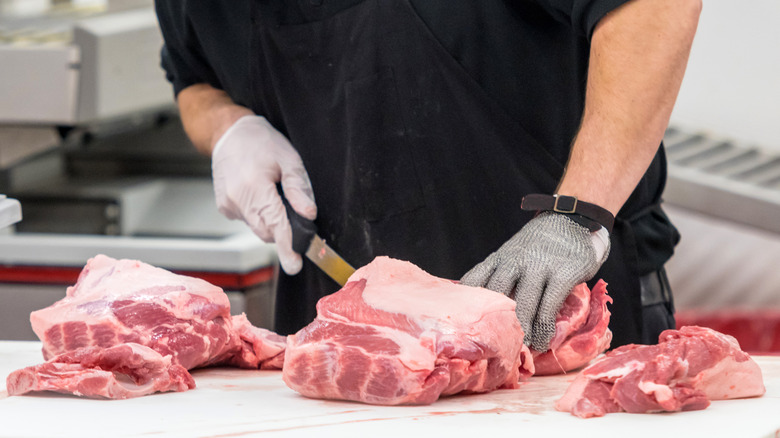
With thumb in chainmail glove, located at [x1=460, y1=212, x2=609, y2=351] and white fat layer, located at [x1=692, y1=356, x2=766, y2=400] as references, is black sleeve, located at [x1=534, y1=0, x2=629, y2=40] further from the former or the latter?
white fat layer, located at [x1=692, y1=356, x2=766, y2=400]

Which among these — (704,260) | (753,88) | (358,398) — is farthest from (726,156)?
(358,398)

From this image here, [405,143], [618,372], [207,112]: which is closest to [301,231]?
[405,143]

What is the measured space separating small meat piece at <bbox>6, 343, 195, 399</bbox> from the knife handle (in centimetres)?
63

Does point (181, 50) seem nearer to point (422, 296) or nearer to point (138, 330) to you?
point (138, 330)

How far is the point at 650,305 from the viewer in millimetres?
2066

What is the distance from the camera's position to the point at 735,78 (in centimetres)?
477

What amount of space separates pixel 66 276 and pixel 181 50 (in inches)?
40.4

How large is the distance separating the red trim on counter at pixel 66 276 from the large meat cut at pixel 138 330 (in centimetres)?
112

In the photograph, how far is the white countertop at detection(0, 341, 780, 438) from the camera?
130 centimetres

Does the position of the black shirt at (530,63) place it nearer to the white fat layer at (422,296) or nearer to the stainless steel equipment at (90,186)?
the white fat layer at (422,296)

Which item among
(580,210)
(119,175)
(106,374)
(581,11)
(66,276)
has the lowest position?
(66,276)

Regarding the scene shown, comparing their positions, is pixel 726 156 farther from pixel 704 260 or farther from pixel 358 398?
pixel 358 398

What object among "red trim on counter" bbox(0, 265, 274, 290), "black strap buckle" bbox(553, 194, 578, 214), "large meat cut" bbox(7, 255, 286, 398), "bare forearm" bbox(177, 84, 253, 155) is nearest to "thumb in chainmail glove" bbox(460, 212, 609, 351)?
"black strap buckle" bbox(553, 194, 578, 214)

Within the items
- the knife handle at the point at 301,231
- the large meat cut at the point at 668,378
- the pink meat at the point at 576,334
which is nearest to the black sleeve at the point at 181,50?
the knife handle at the point at 301,231
